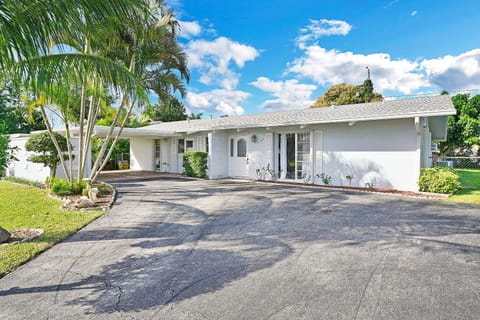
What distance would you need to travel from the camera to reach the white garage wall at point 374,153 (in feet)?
33.7

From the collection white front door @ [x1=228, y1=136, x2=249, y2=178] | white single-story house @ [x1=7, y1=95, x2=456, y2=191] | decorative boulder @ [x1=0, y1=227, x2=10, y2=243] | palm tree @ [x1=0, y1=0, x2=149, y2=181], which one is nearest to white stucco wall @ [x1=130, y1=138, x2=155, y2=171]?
white single-story house @ [x1=7, y1=95, x2=456, y2=191]

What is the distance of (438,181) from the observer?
375 inches

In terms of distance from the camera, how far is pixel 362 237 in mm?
5270

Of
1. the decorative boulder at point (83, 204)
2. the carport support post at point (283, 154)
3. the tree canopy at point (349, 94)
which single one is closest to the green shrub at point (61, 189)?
the decorative boulder at point (83, 204)

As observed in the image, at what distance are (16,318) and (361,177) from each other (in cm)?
1142

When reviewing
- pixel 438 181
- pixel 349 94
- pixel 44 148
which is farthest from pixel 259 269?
pixel 349 94

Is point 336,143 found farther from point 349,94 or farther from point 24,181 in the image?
point 349,94

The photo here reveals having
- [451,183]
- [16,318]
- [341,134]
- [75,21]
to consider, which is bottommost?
[16,318]

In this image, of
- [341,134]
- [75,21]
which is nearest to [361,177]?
[341,134]

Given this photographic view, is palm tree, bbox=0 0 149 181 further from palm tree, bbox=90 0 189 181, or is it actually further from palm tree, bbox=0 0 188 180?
palm tree, bbox=90 0 189 181

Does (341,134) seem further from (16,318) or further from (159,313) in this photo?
(16,318)

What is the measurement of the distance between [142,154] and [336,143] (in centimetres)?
1516

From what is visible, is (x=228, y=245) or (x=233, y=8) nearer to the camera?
(x=228, y=245)

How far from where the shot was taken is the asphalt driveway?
2.95 metres
